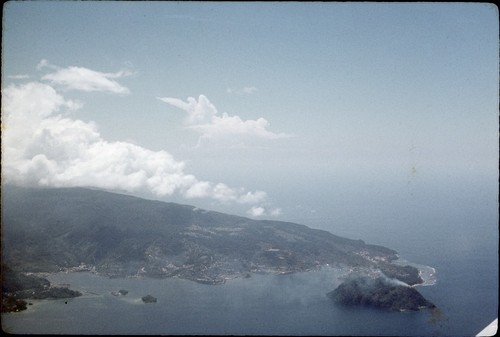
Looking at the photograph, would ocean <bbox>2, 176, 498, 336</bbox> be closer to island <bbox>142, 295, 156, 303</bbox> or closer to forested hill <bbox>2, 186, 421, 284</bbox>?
island <bbox>142, 295, 156, 303</bbox>

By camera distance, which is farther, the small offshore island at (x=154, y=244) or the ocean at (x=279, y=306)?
the small offshore island at (x=154, y=244)

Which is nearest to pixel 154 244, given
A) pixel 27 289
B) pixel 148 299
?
pixel 148 299

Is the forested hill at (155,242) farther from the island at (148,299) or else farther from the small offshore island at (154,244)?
the island at (148,299)

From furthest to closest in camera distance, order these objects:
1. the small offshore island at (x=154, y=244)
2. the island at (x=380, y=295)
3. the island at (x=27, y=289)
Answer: the small offshore island at (x=154, y=244) → the island at (x=380, y=295) → the island at (x=27, y=289)

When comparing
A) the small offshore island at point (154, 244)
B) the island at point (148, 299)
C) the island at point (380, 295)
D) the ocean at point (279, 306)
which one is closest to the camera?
the ocean at point (279, 306)

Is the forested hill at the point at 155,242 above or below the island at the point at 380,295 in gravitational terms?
above

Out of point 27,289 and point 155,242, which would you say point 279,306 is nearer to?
point 155,242

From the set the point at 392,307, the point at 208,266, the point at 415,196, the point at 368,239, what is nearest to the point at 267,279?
the point at 208,266

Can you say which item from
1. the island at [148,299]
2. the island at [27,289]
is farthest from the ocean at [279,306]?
the island at [27,289]
